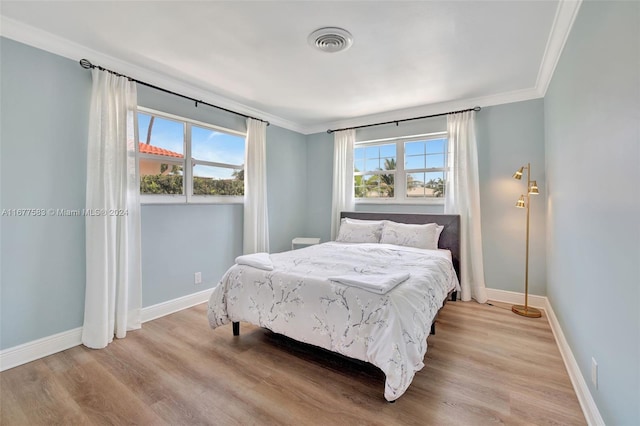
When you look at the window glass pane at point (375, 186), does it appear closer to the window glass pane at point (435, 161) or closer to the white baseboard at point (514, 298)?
the window glass pane at point (435, 161)

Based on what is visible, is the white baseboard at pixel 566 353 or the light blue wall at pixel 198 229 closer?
the white baseboard at pixel 566 353

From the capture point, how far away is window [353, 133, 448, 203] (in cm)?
399

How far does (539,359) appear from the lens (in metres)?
2.22

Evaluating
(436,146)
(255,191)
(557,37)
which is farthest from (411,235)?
(557,37)

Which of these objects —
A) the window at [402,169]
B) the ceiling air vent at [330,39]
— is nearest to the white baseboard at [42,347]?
the ceiling air vent at [330,39]

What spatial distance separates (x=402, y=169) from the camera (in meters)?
4.24

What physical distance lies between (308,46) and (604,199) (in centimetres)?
221

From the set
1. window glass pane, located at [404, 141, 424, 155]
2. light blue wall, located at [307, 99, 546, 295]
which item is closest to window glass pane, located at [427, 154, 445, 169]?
window glass pane, located at [404, 141, 424, 155]

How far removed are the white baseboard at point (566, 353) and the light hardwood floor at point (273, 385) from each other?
51 millimetres

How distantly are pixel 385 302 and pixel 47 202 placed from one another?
107 inches

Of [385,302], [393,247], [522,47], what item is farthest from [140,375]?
[522,47]

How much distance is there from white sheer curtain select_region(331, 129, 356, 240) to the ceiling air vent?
215 cm

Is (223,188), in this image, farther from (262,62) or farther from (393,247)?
(393,247)

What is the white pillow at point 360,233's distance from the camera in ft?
12.6
